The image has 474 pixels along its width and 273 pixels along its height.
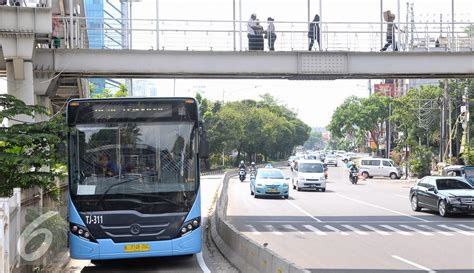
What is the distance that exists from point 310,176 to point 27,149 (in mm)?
28522

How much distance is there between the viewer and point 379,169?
5916 centimetres

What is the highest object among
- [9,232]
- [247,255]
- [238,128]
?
[238,128]

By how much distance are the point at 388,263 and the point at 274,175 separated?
21.8 meters

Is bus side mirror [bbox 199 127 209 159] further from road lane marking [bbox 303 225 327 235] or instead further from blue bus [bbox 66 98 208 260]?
road lane marking [bbox 303 225 327 235]

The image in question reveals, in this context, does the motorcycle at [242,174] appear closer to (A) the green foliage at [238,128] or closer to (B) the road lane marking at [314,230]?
(A) the green foliage at [238,128]

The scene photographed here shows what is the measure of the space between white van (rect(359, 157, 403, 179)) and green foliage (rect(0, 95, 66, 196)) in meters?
49.2

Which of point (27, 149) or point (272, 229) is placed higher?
point (27, 149)

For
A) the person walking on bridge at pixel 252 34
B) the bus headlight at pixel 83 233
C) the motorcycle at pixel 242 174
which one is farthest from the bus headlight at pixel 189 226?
the motorcycle at pixel 242 174

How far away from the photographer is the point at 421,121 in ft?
208

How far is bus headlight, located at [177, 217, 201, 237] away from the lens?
11.7m

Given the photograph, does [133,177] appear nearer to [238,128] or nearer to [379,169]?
[379,169]

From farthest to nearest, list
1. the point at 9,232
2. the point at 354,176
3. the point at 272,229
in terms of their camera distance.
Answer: the point at 354,176, the point at 272,229, the point at 9,232

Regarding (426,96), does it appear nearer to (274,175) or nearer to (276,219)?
(274,175)

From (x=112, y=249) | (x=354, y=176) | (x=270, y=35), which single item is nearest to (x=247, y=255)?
(x=112, y=249)
